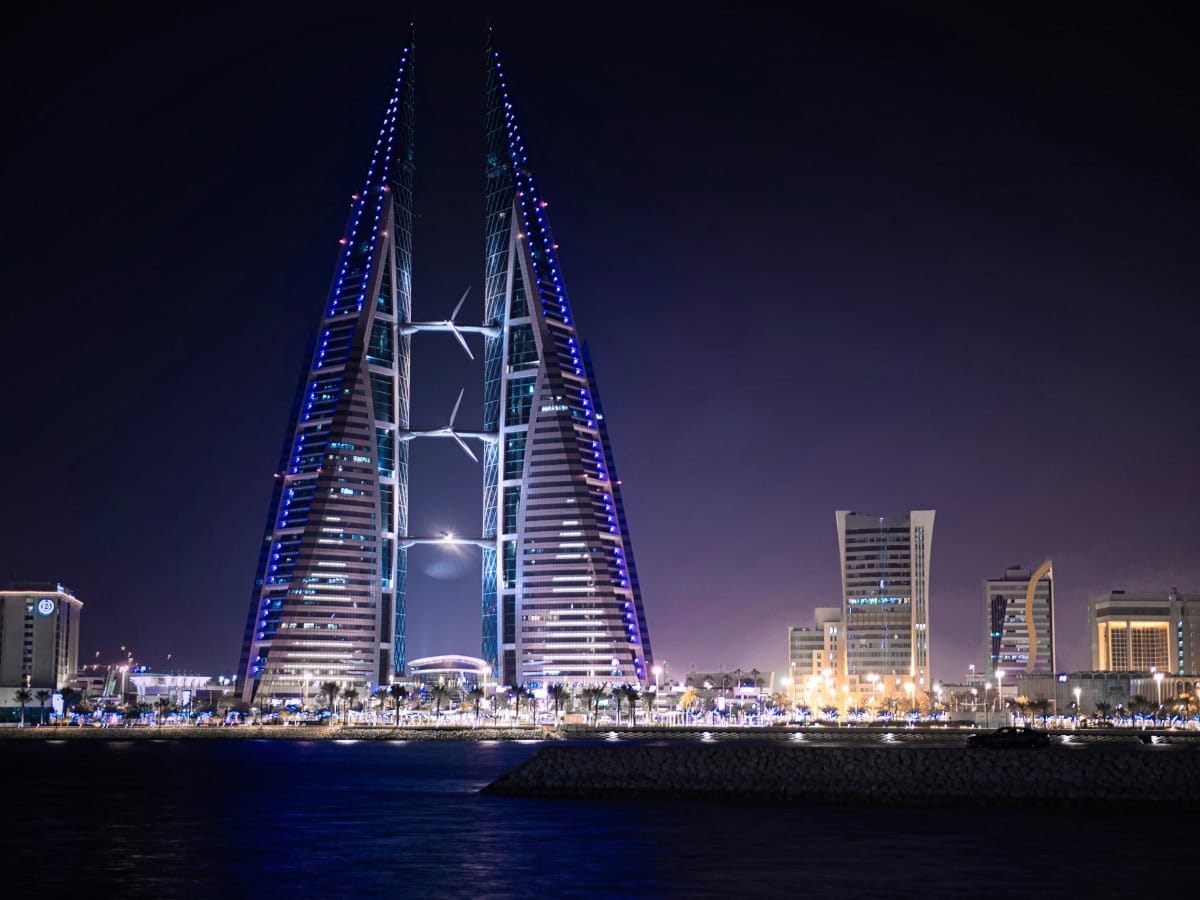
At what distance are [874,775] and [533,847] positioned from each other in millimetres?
19404

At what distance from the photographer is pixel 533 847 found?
1897 inches

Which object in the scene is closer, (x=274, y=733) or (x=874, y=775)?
(x=874, y=775)

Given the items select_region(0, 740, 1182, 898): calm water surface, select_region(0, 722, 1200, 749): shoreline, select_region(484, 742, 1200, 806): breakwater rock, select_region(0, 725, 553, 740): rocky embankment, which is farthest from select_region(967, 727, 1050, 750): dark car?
select_region(0, 725, 553, 740): rocky embankment

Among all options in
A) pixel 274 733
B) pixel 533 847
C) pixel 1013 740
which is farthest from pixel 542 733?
pixel 533 847

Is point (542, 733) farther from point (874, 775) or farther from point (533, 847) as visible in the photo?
point (533, 847)

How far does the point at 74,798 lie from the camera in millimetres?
72500

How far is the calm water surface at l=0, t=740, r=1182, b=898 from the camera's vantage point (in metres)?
40.0

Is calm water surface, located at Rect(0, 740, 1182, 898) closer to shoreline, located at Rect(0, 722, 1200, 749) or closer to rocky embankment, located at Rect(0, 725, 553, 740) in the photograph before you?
shoreline, located at Rect(0, 722, 1200, 749)

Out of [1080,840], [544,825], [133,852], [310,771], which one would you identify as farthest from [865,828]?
[310,771]

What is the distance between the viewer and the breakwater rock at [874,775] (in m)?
58.7

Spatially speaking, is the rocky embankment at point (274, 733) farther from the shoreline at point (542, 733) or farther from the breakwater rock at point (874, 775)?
the breakwater rock at point (874, 775)

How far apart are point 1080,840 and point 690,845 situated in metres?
12.7

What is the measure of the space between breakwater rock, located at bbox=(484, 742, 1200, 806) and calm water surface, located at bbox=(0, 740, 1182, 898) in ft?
7.75

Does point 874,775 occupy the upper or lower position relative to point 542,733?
upper
